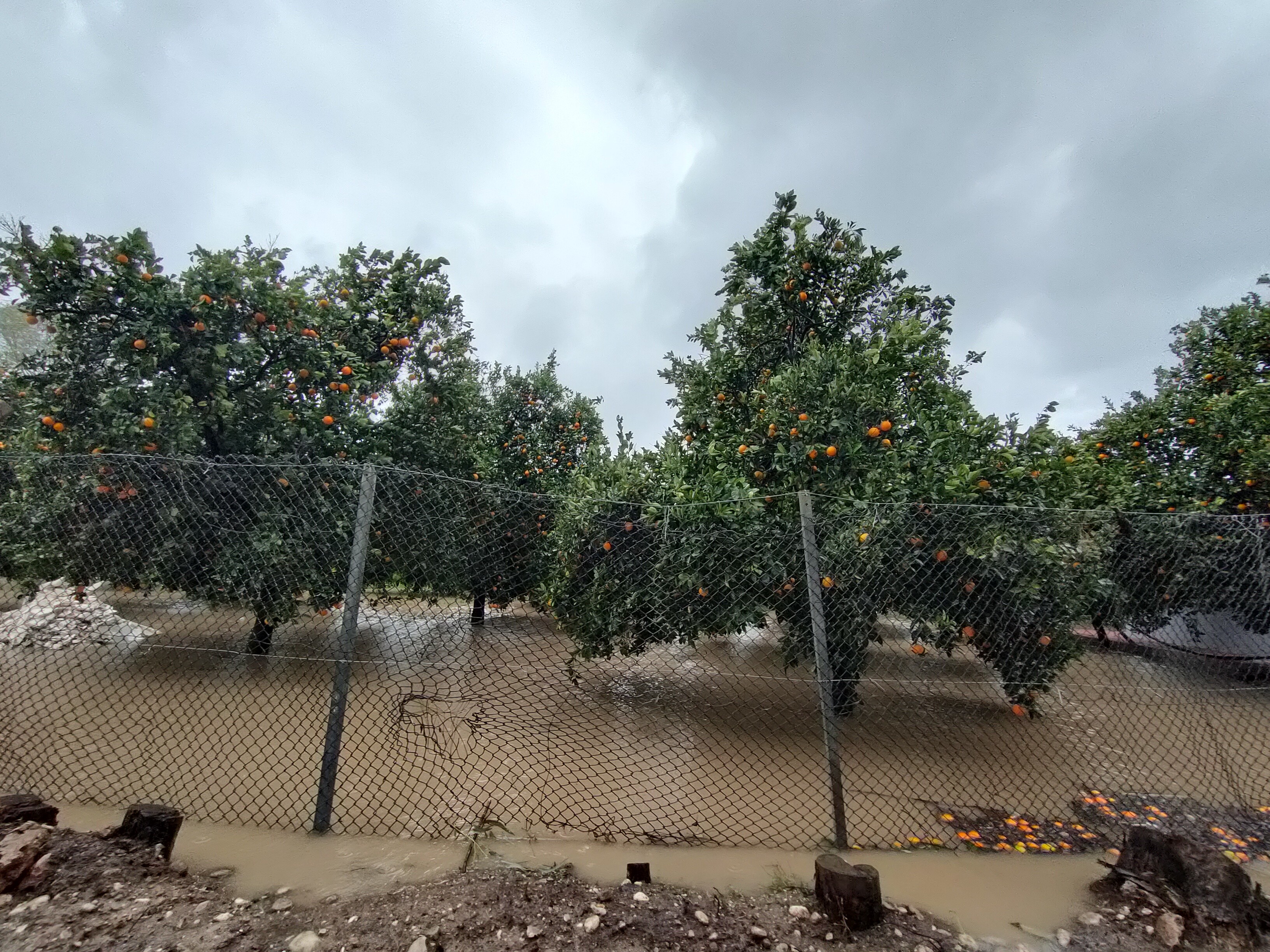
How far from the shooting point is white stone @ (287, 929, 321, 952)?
1.72 m

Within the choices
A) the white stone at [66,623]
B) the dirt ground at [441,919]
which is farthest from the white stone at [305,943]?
the white stone at [66,623]

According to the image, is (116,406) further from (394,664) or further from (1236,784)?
(1236,784)

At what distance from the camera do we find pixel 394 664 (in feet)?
9.80

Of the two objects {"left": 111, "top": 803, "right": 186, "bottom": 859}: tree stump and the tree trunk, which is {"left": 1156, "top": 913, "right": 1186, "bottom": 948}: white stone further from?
the tree trunk

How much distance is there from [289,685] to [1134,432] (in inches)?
361

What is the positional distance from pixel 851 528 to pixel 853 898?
1.95 metres

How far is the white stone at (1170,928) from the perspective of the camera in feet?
6.51

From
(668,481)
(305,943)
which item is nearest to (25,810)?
(305,943)

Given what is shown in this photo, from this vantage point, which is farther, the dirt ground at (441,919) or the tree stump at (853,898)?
the tree stump at (853,898)

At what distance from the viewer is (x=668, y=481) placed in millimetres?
4246

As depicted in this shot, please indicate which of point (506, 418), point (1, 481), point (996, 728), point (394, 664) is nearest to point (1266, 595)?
point (996, 728)

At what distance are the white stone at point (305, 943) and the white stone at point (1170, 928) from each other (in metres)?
2.74

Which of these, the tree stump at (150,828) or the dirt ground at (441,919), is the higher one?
the tree stump at (150,828)

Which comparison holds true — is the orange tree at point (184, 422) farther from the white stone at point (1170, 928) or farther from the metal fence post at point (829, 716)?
the white stone at point (1170, 928)
